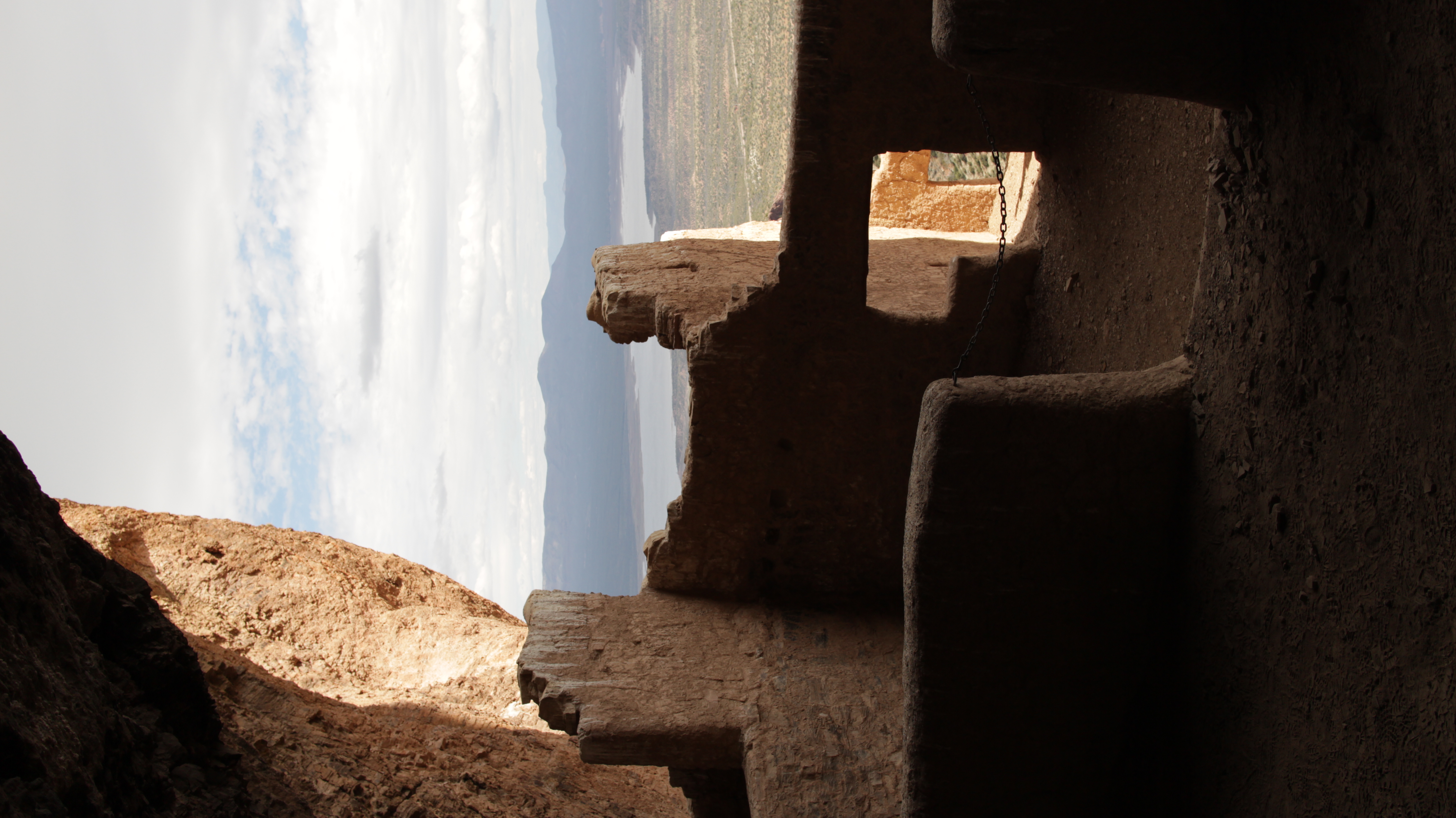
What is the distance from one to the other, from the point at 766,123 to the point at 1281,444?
28.6 meters

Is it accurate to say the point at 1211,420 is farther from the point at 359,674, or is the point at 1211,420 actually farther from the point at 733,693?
the point at 359,674

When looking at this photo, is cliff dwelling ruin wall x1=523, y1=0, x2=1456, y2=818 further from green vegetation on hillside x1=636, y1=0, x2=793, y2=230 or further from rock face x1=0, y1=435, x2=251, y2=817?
green vegetation on hillside x1=636, y1=0, x2=793, y2=230

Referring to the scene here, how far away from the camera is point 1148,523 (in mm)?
2619

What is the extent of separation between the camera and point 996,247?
6625 mm

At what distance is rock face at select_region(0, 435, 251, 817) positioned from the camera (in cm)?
238

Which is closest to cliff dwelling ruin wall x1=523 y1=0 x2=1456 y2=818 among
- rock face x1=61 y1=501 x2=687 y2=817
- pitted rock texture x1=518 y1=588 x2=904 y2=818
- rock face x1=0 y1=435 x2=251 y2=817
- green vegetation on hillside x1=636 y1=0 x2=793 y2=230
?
pitted rock texture x1=518 y1=588 x2=904 y2=818

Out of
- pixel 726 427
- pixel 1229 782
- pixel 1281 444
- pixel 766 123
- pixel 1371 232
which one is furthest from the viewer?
pixel 766 123

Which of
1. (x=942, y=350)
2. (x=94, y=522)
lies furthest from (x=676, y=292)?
(x=94, y=522)

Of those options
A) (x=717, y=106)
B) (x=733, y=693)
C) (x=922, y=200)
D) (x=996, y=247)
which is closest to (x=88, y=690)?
(x=733, y=693)

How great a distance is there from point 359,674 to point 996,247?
5343 mm

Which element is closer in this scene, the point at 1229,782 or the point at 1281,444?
the point at 1281,444

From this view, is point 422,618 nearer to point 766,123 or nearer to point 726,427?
point 726,427

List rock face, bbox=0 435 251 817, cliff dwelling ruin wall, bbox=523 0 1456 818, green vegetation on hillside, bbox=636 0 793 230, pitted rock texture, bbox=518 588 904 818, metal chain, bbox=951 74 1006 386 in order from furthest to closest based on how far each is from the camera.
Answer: green vegetation on hillside, bbox=636 0 793 230 → pitted rock texture, bbox=518 588 904 818 → metal chain, bbox=951 74 1006 386 → rock face, bbox=0 435 251 817 → cliff dwelling ruin wall, bbox=523 0 1456 818

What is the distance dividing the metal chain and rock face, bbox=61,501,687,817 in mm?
3375
